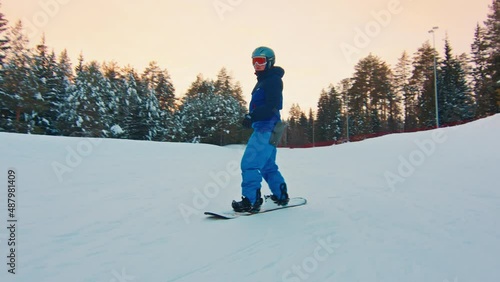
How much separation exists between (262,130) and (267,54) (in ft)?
3.15

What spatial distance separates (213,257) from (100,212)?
6.17ft

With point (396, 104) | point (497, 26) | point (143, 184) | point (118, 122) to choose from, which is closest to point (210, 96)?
point (118, 122)

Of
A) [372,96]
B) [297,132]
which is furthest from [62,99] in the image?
[297,132]

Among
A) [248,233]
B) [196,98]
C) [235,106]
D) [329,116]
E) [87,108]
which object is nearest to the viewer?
[248,233]

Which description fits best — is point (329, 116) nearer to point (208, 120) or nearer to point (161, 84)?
point (208, 120)

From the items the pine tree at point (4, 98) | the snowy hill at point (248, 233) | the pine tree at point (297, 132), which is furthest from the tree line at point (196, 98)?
the snowy hill at point (248, 233)

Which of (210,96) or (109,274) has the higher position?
(210,96)

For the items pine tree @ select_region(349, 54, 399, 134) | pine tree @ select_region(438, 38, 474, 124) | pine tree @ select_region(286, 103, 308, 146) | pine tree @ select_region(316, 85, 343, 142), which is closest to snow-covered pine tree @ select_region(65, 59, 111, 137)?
pine tree @ select_region(349, 54, 399, 134)

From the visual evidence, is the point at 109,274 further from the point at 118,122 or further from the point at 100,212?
the point at 118,122

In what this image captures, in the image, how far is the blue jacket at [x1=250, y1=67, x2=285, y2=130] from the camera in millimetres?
3557

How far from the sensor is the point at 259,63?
12.0 ft

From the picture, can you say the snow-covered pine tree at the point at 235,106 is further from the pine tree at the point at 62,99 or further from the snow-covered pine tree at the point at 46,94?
the snow-covered pine tree at the point at 46,94

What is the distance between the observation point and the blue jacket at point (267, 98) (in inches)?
140

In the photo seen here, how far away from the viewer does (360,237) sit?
2385 millimetres
